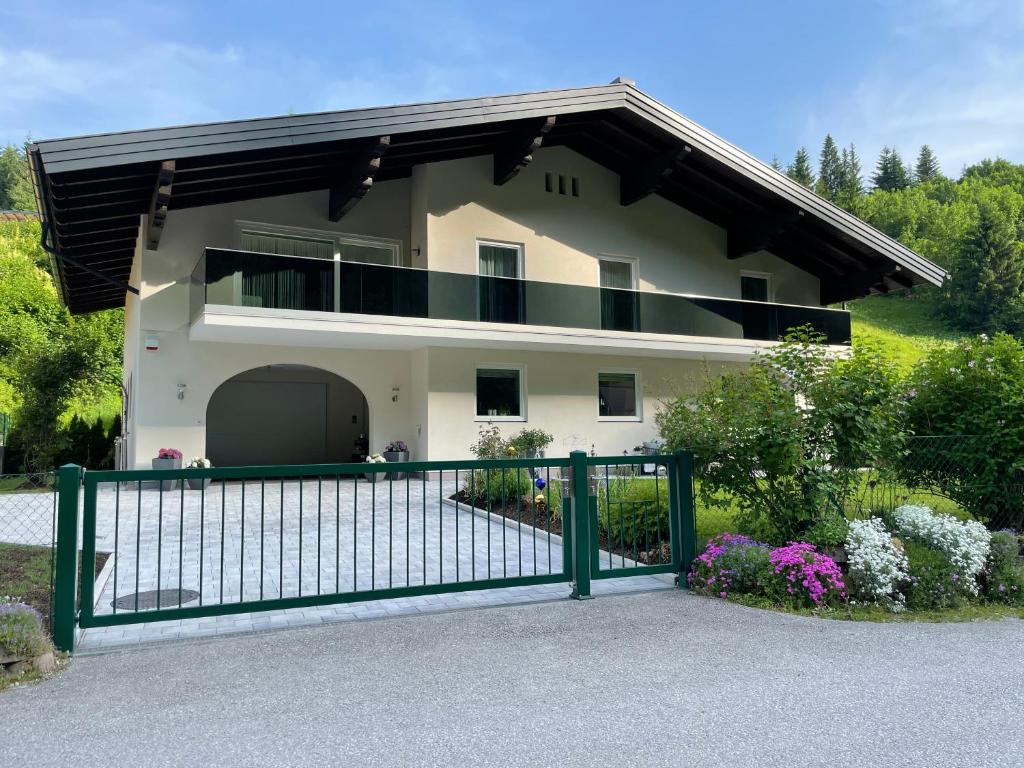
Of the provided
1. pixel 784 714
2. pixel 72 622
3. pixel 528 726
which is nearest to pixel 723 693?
pixel 784 714

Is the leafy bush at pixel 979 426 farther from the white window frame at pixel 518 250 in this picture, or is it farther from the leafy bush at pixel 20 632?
the white window frame at pixel 518 250

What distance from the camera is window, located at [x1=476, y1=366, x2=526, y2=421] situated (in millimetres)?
Answer: 16719

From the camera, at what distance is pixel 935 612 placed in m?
5.99

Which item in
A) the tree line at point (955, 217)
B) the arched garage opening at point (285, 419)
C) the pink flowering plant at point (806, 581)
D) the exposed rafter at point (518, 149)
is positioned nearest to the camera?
the pink flowering plant at point (806, 581)

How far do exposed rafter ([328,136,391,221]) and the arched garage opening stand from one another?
5652 mm

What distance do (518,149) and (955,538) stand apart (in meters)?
12.0

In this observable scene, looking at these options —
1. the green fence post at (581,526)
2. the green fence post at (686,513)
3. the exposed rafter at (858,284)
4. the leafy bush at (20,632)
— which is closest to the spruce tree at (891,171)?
the exposed rafter at (858,284)

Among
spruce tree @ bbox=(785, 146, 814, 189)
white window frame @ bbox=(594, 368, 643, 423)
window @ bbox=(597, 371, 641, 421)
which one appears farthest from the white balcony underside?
spruce tree @ bbox=(785, 146, 814, 189)

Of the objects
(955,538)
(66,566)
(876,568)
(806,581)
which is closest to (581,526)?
(806,581)

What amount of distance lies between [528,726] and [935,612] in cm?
421

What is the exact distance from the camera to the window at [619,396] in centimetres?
1814

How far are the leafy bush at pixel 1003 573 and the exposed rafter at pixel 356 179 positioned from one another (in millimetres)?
11105

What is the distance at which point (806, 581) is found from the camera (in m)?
6.07

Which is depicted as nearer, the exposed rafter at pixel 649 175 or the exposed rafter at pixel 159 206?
the exposed rafter at pixel 159 206
